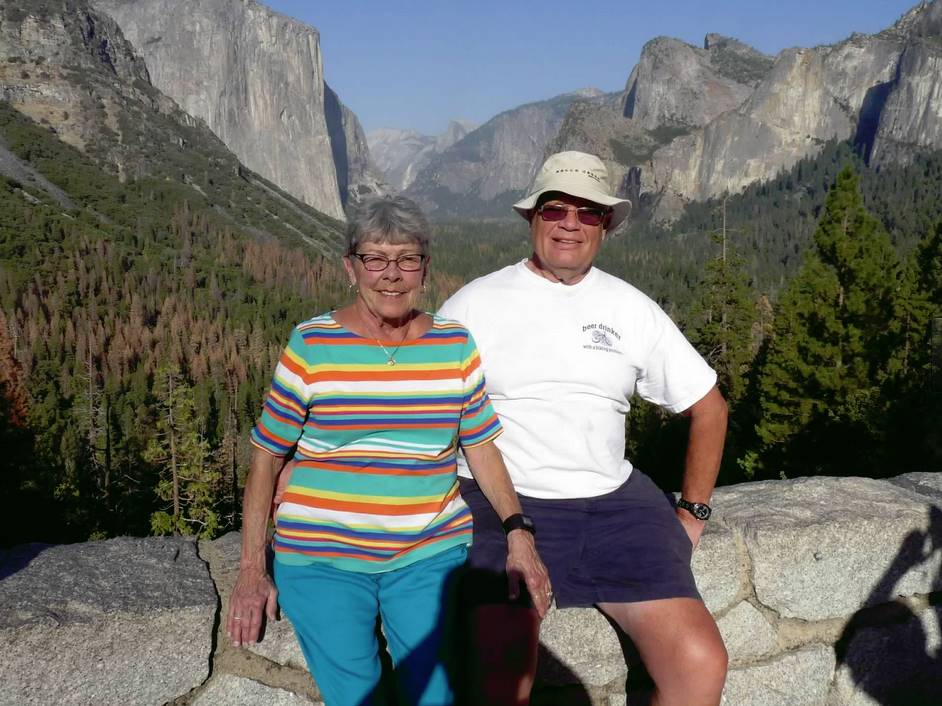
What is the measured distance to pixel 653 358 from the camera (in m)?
3.53

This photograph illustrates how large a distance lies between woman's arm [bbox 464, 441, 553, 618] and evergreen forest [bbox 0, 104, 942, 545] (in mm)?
885

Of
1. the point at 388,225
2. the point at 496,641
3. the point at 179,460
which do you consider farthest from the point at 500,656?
the point at 179,460

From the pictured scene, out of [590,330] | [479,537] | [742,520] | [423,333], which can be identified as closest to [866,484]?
[742,520]

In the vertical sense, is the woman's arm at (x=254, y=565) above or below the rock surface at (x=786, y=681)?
above

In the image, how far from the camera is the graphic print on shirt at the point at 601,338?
3.42 metres

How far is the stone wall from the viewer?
8.09 feet

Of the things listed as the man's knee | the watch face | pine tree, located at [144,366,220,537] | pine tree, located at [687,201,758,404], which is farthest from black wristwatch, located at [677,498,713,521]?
pine tree, located at [687,201,758,404]

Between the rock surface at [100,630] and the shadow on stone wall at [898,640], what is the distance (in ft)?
9.27

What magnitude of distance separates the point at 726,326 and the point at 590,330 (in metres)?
27.1

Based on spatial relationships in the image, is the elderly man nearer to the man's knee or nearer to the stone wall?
the man's knee

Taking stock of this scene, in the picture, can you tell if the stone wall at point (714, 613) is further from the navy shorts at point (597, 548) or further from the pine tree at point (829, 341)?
the pine tree at point (829, 341)

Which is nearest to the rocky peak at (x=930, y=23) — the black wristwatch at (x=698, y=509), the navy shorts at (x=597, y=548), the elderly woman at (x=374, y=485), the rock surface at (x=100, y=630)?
the black wristwatch at (x=698, y=509)

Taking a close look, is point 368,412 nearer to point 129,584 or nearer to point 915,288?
point 129,584

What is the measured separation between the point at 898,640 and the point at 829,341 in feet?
70.1
